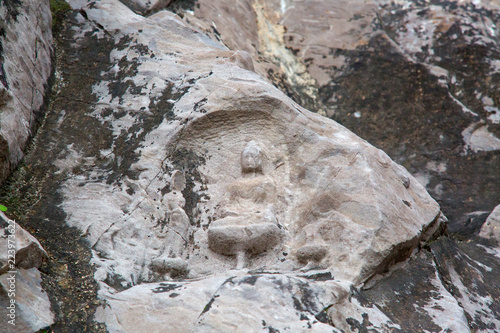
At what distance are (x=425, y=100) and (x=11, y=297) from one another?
6983mm

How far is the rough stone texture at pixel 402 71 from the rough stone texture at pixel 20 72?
2.68 metres

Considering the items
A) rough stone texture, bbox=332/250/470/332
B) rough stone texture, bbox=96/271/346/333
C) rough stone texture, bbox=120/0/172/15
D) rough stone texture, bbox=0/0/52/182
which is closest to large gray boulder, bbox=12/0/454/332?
Result: rough stone texture, bbox=96/271/346/333

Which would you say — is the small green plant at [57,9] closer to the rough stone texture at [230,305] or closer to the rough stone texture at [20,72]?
the rough stone texture at [20,72]

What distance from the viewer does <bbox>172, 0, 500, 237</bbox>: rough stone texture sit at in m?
7.61

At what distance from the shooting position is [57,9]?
22.8 feet

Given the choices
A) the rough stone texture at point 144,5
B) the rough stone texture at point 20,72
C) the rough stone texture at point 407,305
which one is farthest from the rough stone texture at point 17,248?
the rough stone texture at point 144,5

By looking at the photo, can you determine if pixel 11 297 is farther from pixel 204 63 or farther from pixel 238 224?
pixel 204 63

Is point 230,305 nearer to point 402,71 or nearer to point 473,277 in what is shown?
point 473,277

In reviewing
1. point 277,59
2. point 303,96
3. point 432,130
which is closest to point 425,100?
point 432,130

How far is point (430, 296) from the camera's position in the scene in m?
4.73

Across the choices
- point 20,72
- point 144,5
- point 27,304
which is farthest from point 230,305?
point 144,5

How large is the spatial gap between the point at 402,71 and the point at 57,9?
5786 millimetres

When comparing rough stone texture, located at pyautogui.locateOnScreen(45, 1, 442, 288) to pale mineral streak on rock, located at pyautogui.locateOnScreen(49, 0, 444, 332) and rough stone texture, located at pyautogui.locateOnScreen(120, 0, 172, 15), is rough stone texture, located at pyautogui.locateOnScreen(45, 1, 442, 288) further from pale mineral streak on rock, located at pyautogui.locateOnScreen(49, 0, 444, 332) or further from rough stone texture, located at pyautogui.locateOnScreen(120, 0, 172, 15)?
rough stone texture, located at pyautogui.locateOnScreen(120, 0, 172, 15)

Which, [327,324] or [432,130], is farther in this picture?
[432,130]
